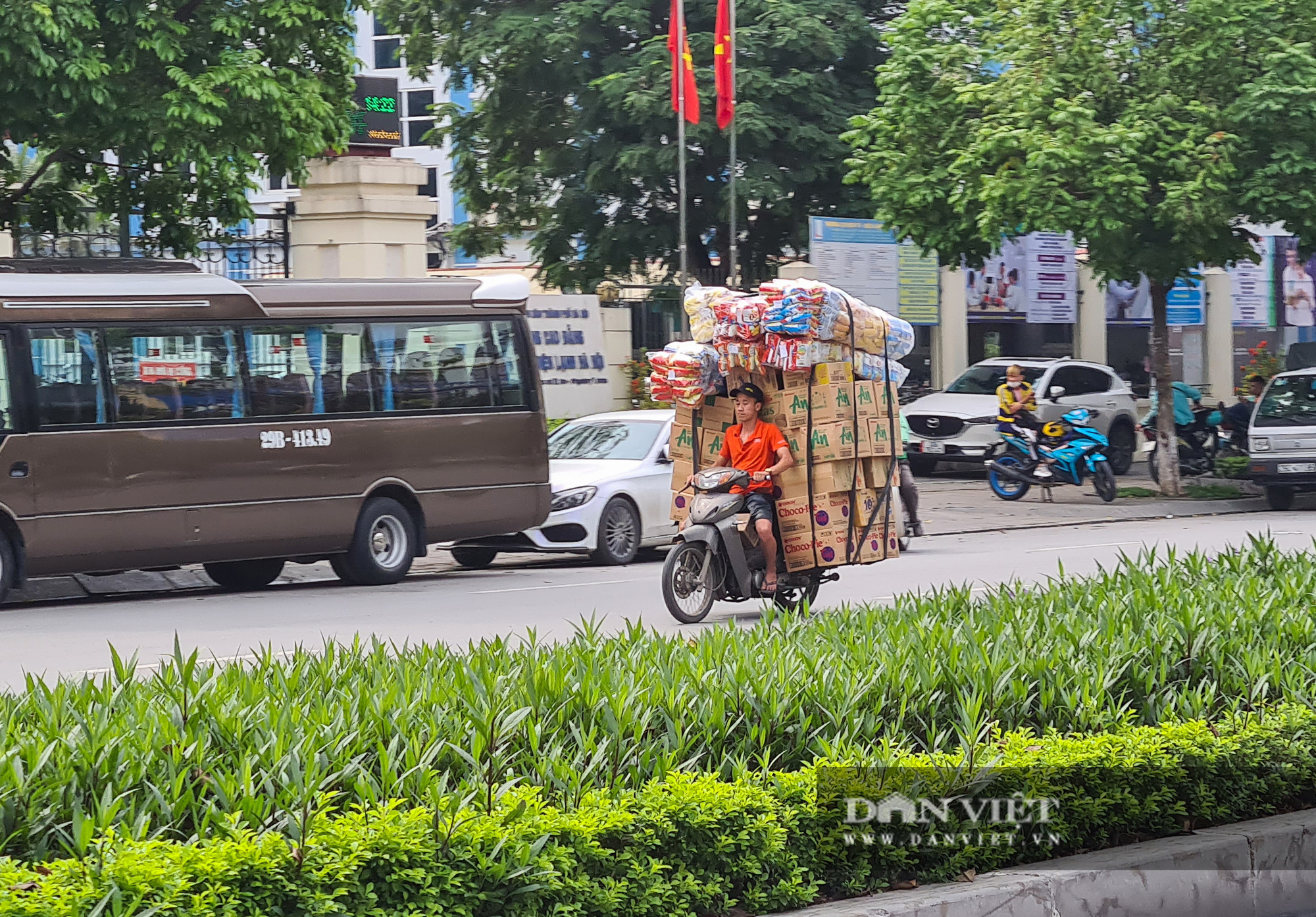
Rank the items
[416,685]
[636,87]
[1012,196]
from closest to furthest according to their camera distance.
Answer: [416,685] < [1012,196] < [636,87]

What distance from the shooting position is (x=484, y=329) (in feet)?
52.7

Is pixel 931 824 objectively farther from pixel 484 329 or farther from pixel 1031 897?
pixel 484 329

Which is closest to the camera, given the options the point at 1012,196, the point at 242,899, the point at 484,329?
the point at 242,899

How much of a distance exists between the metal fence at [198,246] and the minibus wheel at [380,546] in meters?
3.75

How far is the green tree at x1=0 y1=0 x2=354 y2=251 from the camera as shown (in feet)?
48.3

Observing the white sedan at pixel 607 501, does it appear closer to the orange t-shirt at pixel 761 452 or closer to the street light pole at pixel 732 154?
the orange t-shirt at pixel 761 452

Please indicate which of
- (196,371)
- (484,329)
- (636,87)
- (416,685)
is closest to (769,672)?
(416,685)

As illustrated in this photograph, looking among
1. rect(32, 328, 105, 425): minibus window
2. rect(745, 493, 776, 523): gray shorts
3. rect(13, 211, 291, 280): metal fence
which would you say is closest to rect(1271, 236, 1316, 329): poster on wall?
rect(13, 211, 291, 280): metal fence

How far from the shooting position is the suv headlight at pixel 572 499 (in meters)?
16.6

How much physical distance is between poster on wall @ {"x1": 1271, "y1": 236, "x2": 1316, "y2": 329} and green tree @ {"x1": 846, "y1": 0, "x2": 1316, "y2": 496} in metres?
15.6

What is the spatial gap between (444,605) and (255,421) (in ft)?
8.26

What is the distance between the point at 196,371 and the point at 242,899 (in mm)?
10708

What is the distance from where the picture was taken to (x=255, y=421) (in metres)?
→ 14.2

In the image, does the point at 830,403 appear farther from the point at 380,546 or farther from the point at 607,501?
the point at 607,501
